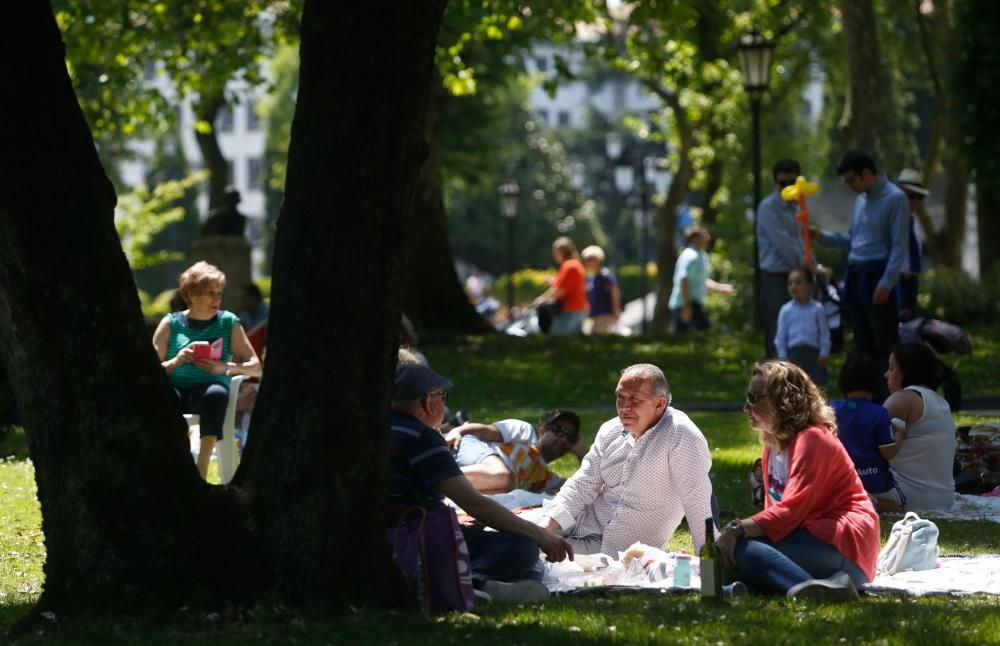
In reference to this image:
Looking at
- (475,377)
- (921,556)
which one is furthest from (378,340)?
(475,377)

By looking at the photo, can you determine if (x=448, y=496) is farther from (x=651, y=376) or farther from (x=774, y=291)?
(x=774, y=291)

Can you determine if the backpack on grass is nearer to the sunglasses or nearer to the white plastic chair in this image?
the sunglasses

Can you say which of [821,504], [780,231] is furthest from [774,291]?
[821,504]

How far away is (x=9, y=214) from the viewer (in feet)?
23.3

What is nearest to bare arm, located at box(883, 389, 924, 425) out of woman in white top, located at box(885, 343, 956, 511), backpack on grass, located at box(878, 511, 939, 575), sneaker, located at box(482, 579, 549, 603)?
woman in white top, located at box(885, 343, 956, 511)

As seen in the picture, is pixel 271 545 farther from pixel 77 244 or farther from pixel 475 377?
pixel 475 377

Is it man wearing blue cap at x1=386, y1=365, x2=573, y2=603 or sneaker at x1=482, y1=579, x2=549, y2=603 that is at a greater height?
man wearing blue cap at x1=386, y1=365, x2=573, y2=603

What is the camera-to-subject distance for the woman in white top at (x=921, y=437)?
34.7 ft

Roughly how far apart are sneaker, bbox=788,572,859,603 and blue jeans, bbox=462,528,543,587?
1.19 metres

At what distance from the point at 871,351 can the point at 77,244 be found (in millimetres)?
8579

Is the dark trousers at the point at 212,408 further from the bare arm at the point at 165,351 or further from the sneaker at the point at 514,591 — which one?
the sneaker at the point at 514,591

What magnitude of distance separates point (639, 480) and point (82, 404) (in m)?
3.01

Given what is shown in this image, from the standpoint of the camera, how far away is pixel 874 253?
1418cm

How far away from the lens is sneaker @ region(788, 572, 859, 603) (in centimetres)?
771
